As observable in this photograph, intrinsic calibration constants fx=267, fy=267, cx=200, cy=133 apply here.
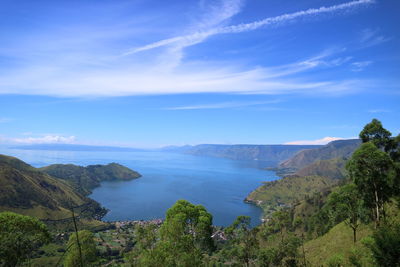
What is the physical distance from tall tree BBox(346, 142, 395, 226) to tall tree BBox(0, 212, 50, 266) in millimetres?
26187

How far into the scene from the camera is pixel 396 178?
25141mm

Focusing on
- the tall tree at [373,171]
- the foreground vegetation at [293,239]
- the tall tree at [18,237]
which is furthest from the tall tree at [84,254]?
the tall tree at [373,171]

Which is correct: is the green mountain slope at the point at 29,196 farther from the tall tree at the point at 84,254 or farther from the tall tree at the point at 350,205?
the tall tree at the point at 350,205

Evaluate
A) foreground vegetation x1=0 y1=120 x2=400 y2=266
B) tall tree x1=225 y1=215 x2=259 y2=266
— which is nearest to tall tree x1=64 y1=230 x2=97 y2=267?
foreground vegetation x1=0 y1=120 x2=400 y2=266

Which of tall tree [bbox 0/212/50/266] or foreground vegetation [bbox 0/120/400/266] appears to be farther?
foreground vegetation [bbox 0/120/400/266]

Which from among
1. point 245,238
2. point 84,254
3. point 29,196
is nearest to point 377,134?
point 245,238

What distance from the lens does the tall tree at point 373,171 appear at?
77.0 feet

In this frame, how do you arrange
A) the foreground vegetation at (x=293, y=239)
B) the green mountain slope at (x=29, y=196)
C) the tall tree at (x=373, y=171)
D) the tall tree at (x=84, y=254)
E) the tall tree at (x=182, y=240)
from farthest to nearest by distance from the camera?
the green mountain slope at (x=29, y=196) < the tall tree at (x=84, y=254) < the tall tree at (x=373, y=171) < the tall tree at (x=182, y=240) < the foreground vegetation at (x=293, y=239)

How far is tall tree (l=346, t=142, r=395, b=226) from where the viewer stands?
2348 centimetres

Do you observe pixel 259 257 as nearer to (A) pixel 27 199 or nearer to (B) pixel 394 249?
(B) pixel 394 249

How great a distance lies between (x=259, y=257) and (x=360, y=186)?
15.4 metres

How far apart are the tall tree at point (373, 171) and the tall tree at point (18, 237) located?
26.2 meters

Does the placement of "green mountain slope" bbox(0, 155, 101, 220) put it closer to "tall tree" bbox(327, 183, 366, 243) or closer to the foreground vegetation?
the foreground vegetation

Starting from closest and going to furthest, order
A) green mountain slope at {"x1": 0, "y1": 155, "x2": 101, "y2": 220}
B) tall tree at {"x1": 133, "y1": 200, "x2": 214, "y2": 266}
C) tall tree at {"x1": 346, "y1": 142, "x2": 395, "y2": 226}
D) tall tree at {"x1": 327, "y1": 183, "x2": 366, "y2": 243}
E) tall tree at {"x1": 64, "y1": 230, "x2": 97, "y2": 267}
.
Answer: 1. tall tree at {"x1": 133, "y1": 200, "x2": 214, "y2": 266}
2. tall tree at {"x1": 346, "y1": 142, "x2": 395, "y2": 226}
3. tall tree at {"x1": 64, "y1": 230, "x2": 97, "y2": 267}
4. tall tree at {"x1": 327, "y1": 183, "x2": 366, "y2": 243}
5. green mountain slope at {"x1": 0, "y1": 155, "x2": 101, "y2": 220}
